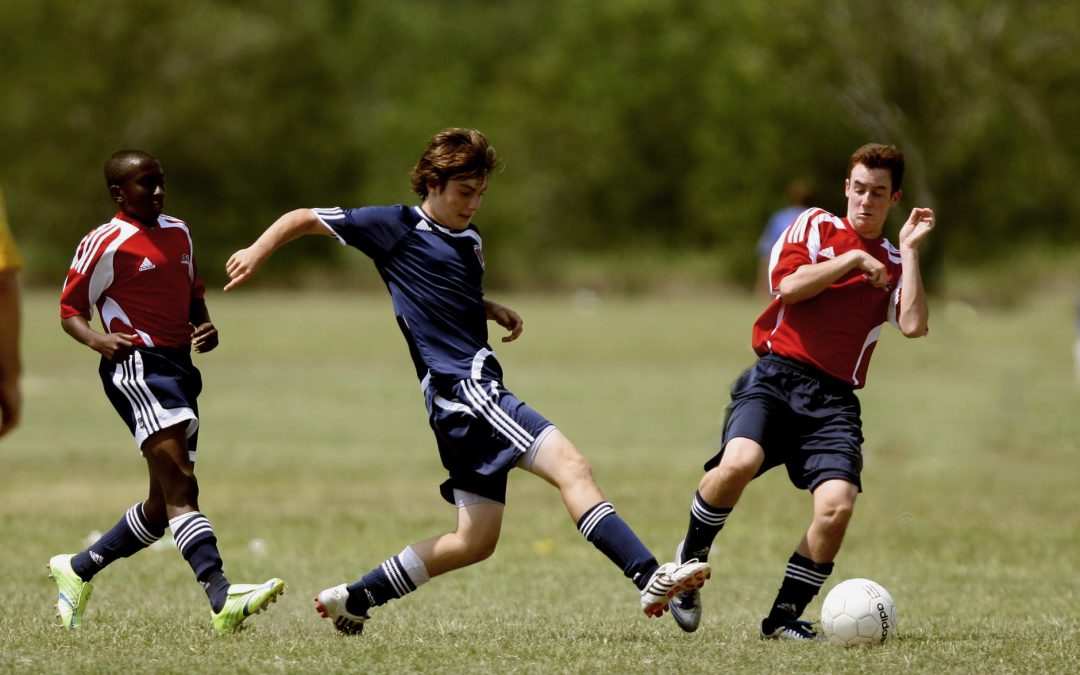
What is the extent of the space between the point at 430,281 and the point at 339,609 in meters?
1.39

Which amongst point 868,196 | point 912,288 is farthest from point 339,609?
point 868,196

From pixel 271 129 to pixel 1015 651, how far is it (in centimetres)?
5052

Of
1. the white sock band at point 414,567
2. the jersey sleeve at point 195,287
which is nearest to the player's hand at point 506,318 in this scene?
the white sock band at point 414,567

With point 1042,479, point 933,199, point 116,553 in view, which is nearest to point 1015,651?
point 116,553

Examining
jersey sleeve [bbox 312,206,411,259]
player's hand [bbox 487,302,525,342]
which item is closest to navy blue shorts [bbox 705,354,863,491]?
player's hand [bbox 487,302,525,342]

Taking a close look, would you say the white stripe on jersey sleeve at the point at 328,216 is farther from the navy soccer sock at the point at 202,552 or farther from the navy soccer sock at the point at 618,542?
the navy soccer sock at the point at 618,542

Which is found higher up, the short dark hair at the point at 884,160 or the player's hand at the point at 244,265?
the short dark hair at the point at 884,160

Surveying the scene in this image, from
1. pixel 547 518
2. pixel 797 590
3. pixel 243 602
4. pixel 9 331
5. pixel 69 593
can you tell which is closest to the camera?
pixel 243 602

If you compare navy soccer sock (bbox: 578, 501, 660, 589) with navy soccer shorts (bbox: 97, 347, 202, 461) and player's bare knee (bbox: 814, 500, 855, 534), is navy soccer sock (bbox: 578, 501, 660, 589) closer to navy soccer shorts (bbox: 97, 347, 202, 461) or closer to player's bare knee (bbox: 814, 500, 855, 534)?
player's bare knee (bbox: 814, 500, 855, 534)

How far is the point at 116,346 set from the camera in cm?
642

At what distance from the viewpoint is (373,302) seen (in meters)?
43.8

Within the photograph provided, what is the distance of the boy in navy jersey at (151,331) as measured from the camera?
6.47m

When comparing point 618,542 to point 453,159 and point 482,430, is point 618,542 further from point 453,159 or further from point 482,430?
point 453,159

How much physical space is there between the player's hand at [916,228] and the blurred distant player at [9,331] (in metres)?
4.45
